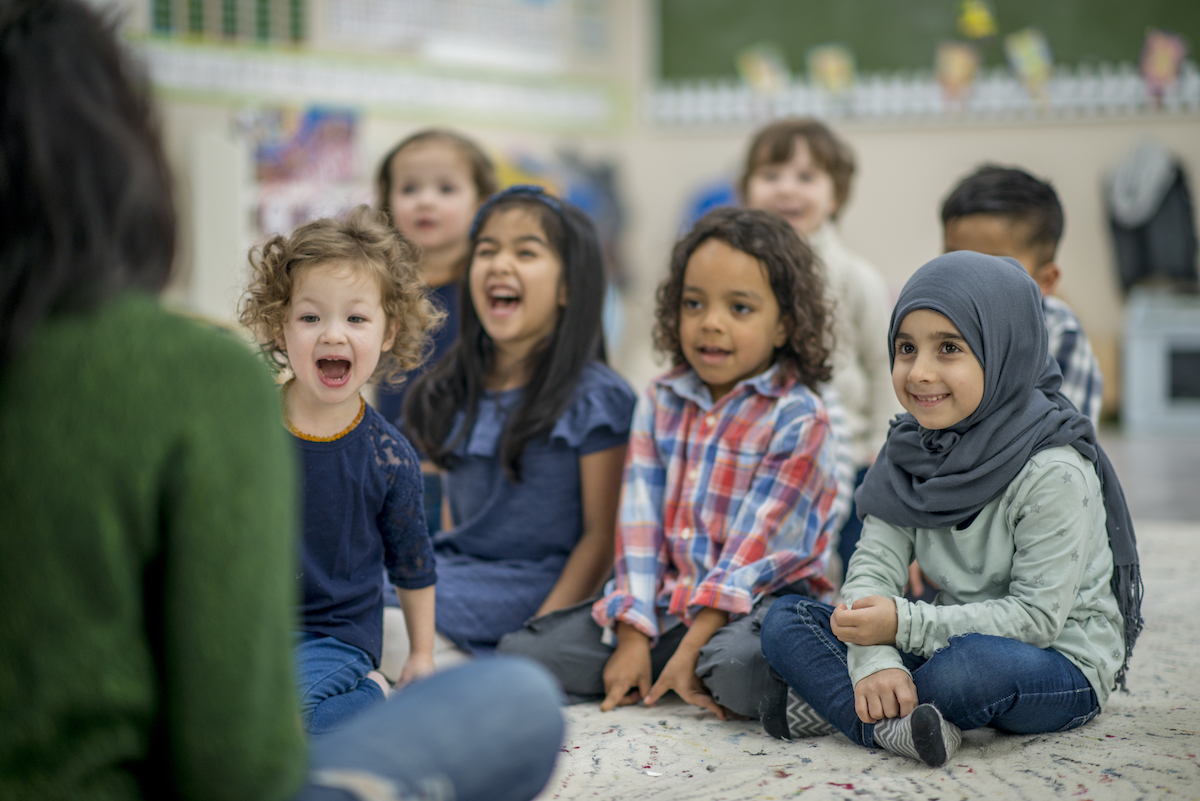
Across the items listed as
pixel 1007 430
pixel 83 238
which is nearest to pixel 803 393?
pixel 1007 430

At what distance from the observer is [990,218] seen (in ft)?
6.09

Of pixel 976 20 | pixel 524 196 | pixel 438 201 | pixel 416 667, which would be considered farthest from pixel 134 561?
pixel 976 20

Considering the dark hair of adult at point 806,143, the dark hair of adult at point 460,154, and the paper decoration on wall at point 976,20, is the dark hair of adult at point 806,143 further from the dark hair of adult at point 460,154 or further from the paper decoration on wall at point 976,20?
the paper decoration on wall at point 976,20

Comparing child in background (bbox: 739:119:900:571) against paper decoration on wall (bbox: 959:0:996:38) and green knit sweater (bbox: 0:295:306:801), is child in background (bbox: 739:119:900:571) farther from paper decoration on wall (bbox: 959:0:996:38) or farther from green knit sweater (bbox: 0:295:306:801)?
paper decoration on wall (bbox: 959:0:996:38)

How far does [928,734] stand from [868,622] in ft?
0.47

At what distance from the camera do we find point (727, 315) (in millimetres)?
1683

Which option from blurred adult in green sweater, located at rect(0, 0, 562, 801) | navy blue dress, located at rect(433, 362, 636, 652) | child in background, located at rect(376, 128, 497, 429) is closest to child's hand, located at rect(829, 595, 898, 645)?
navy blue dress, located at rect(433, 362, 636, 652)

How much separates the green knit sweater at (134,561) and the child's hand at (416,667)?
0.79m

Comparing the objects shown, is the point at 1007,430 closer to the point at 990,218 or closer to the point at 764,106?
the point at 990,218

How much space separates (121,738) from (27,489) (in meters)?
0.16

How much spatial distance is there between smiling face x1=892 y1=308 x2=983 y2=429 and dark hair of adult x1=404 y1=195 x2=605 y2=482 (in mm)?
670

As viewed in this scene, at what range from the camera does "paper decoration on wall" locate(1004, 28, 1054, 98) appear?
569cm

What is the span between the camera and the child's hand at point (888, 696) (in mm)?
1259

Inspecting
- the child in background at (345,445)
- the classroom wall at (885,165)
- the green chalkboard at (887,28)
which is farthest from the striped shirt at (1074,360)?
the green chalkboard at (887,28)
